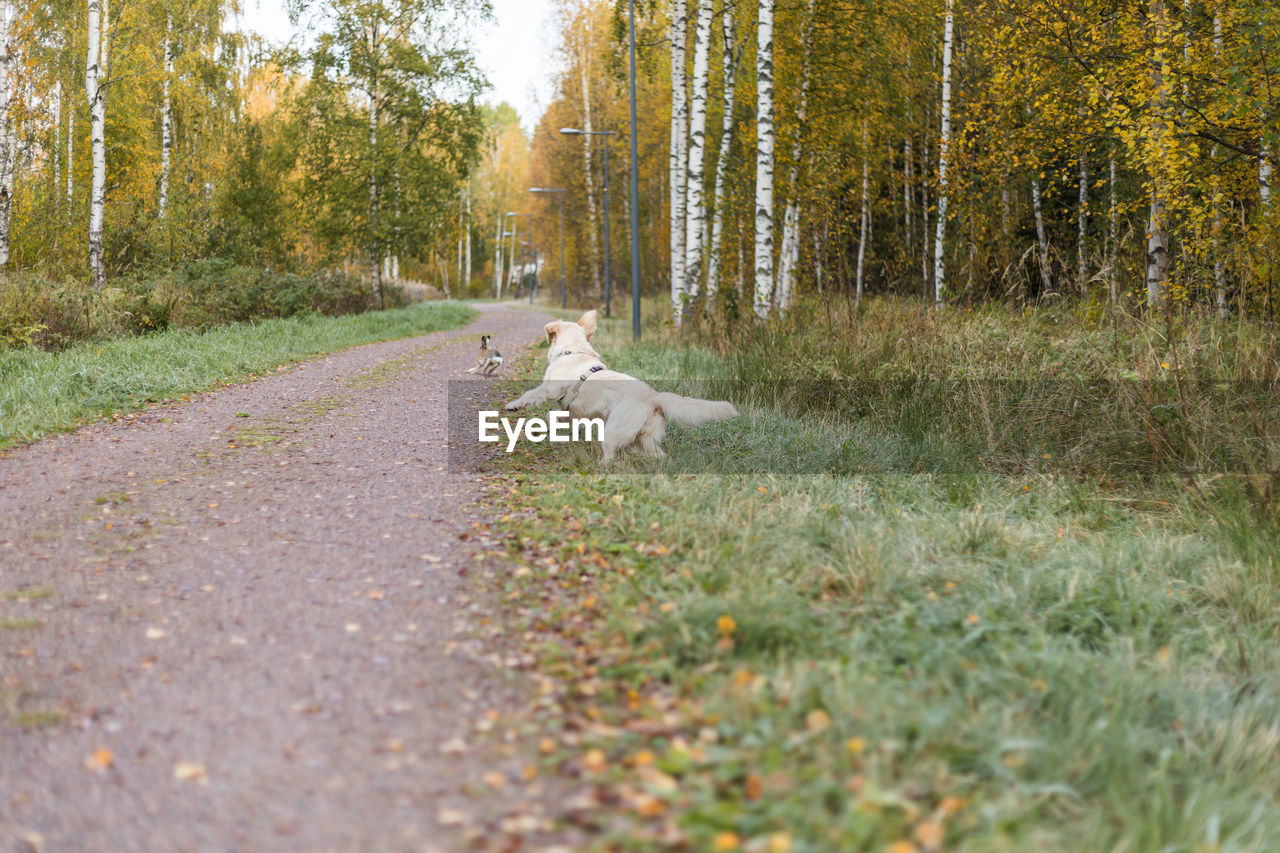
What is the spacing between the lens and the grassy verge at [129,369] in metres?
8.82

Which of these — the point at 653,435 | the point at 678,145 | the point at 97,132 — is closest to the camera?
the point at 653,435

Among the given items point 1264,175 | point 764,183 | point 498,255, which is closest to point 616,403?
point 764,183

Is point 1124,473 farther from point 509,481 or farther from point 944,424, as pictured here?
point 509,481

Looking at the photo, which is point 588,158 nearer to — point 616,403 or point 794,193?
point 794,193

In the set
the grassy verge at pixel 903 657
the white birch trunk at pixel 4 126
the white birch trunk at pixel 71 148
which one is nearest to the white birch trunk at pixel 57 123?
the white birch trunk at pixel 71 148

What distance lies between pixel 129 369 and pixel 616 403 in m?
7.71

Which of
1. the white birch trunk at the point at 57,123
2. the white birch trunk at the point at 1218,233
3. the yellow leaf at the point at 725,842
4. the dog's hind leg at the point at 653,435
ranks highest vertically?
the white birch trunk at the point at 57,123

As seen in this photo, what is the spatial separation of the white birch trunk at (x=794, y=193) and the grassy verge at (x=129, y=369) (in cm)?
996

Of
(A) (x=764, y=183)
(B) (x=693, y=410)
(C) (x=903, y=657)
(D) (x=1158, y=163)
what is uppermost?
(A) (x=764, y=183)

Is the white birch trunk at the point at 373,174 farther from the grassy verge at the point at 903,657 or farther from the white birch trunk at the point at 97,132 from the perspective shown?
the grassy verge at the point at 903,657

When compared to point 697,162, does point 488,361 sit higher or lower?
lower

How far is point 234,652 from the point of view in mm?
3854

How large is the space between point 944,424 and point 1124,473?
5.82 feet

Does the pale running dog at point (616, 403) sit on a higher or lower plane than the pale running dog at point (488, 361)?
lower
